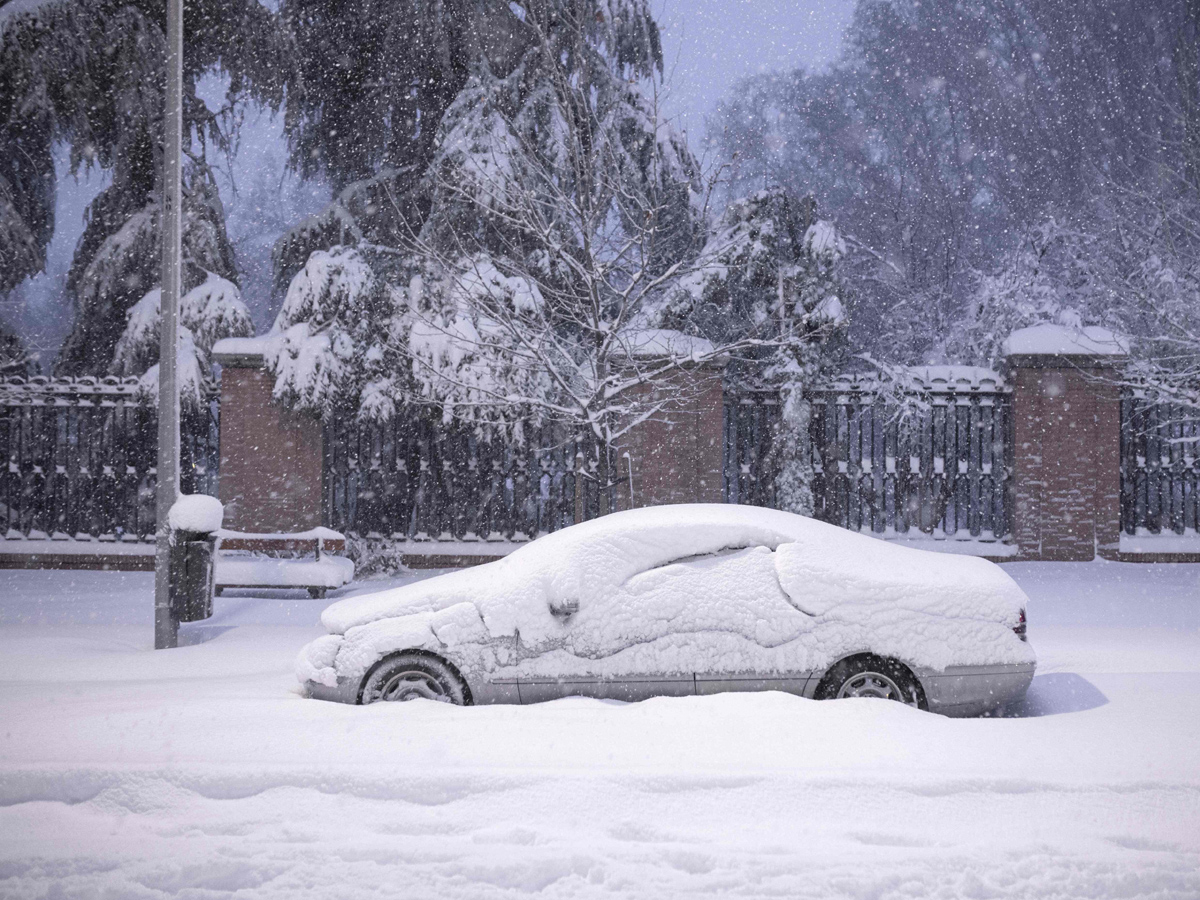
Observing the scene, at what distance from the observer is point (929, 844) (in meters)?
3.75

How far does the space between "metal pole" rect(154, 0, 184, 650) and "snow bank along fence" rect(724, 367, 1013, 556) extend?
21.9 ft

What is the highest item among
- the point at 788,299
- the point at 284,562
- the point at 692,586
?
the point at 788,299

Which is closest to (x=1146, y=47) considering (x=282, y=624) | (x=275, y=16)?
(x=275, y=16)

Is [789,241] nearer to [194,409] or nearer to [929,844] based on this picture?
[194,409]

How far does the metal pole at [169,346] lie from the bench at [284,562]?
1.89 meters

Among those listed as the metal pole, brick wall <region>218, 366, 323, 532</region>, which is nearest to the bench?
brick wall <region>218, 366, 323, 532</region>

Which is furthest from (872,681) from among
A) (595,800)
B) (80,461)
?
(80,461)

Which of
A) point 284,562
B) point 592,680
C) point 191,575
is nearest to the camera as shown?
point 592,680

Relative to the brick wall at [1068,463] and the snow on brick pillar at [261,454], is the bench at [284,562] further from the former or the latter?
the brick wall at [1068,463]

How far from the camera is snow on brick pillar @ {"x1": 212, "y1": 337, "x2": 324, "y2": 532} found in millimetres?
11938

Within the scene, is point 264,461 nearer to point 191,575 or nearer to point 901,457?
point 191,575

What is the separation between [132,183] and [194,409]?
15.8 ft

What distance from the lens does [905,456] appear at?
491 inches

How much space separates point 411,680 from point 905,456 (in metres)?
8.66
